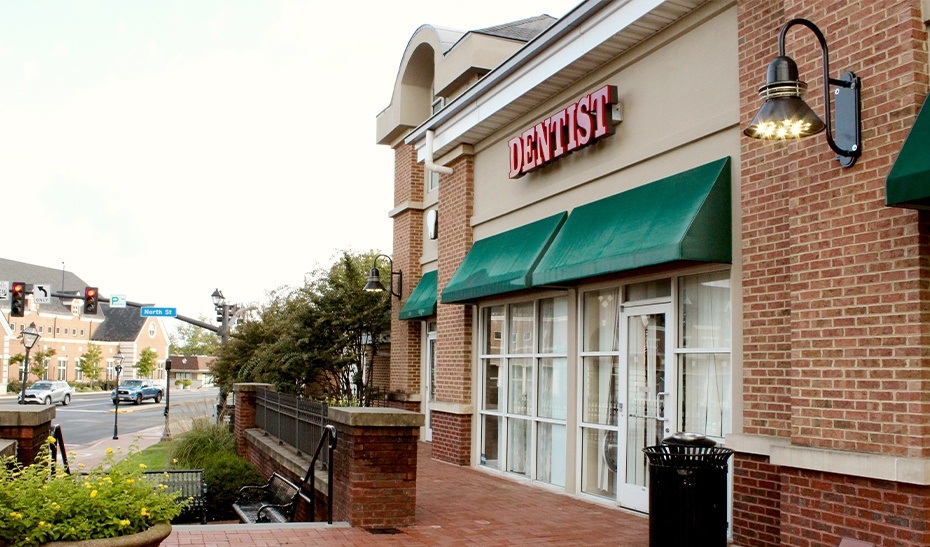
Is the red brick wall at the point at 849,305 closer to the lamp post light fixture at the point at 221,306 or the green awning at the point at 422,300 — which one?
the green awning at the point at 422,300

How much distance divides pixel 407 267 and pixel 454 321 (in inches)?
225

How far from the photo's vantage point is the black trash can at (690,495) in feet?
22.3

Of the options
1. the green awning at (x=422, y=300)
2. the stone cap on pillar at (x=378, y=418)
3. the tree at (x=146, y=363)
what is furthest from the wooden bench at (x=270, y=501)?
the tree at (x=146, y=363)

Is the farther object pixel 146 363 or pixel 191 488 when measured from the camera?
pixel 146 363

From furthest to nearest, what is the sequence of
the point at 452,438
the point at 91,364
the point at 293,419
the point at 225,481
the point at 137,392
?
1. the point at 91,364
2. the point at 137,392
3. the point at 225,481
4. the point at 452,438
5. the point at 293,419

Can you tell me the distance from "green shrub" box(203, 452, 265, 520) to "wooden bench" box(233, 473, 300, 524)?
0.47 metres

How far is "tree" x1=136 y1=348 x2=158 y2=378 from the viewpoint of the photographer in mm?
93688

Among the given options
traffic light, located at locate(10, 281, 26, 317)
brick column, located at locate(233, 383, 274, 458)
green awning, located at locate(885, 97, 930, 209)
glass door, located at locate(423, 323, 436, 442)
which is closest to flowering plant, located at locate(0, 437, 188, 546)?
green awning, located at locate(885, 97, 930, 209)

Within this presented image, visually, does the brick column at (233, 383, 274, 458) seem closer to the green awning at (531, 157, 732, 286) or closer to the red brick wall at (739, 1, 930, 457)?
the green awning at (531, 157, 732, 286)

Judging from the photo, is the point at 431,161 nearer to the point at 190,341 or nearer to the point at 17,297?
the point at 17,297

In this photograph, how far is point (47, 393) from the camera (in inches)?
1929

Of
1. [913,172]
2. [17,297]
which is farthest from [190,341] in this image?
[913,172]

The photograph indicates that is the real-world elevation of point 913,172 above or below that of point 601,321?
above

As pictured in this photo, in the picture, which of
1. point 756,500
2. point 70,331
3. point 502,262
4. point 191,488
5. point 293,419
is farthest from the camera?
point 70,331
